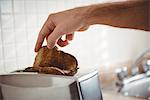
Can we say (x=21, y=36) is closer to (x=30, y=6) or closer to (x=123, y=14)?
(x=30, y=6)

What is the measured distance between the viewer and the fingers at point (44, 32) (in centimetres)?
41

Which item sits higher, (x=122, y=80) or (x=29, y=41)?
(x=29, y=41)

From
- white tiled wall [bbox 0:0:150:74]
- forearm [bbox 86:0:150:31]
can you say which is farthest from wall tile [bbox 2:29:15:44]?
forearm [bbox 86:0:150:31]

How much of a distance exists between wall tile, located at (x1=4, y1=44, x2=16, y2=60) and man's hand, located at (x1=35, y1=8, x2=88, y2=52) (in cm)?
5

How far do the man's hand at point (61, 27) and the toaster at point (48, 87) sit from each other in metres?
0.06

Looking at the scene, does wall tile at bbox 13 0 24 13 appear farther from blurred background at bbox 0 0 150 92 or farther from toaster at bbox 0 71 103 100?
toaster at bbox 0 71 103 100

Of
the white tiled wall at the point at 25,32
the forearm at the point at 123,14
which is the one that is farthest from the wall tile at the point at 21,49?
the forearm at the point at 123,14

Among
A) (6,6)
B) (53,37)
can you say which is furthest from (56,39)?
(6,6)

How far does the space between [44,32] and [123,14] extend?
0.13m

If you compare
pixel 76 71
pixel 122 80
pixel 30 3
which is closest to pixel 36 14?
pixel 30 3

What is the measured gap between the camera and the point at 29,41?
1.48 ft

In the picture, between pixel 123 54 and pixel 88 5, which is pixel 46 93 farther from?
pixel 123 54

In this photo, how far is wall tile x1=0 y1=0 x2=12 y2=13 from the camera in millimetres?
446

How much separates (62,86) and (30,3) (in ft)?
0.54
